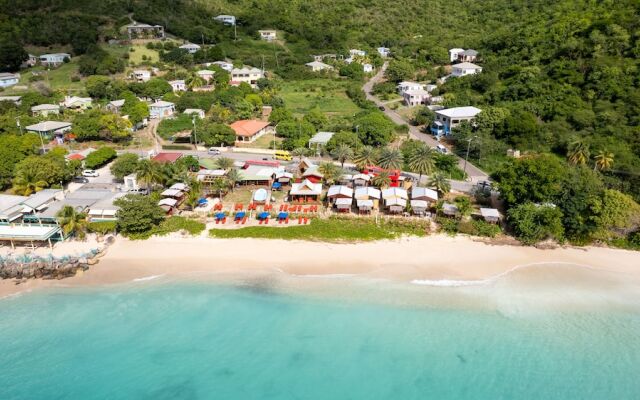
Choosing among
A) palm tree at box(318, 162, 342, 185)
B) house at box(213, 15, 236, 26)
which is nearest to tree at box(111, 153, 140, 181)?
palm tree at box(318, 162, 342, 185)

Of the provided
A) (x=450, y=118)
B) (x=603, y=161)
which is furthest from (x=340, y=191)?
(x=450, y=118)

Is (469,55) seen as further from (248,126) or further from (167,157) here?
A: (167,157)

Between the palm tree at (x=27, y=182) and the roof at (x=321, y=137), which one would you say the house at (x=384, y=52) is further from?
the palm tree at (x=27, y=182)

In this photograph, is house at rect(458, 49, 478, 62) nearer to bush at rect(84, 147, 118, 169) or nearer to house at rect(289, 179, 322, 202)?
house at rect(289, 179, 322, 202)

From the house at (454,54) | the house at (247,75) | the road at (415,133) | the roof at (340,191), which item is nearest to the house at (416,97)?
the road at (415,133)

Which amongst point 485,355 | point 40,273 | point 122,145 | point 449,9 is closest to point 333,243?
point 485,355

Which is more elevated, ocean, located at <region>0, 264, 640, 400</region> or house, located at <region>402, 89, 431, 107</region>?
house, located at <region>402, 89, 431, 107</region>
